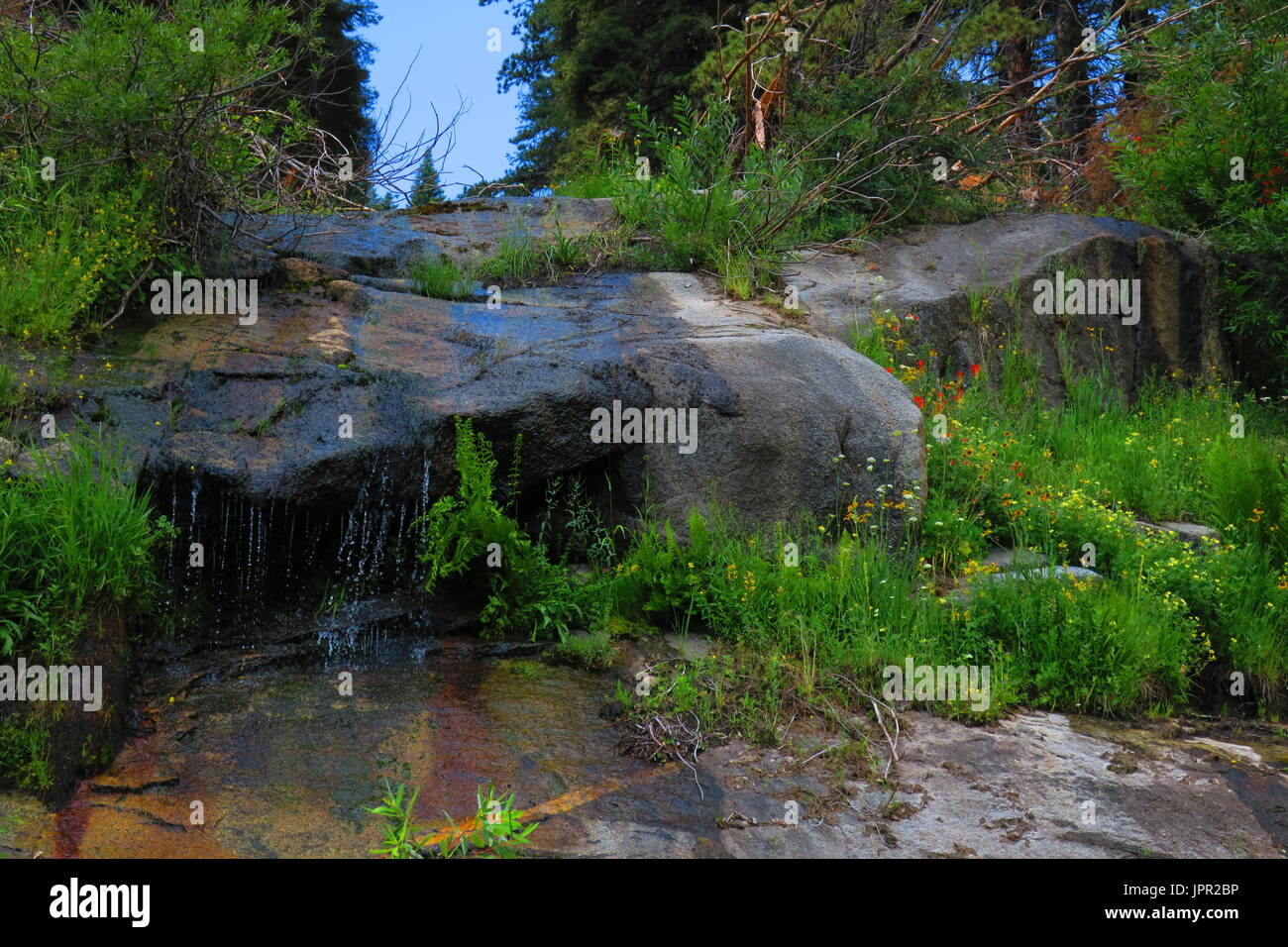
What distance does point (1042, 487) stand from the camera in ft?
22.5

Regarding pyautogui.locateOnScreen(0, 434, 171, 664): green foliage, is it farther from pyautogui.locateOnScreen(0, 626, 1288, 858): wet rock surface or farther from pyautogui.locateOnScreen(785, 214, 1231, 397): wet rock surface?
pyautogui.locateOnScreen(785, 214, 1231, 397): wet rock surface

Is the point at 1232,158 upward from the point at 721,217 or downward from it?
upward

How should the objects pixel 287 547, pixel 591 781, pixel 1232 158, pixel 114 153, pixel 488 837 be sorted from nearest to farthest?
1. pixel 488 837
2. pixel 591 781
3. pixel 287 547
4. pixel 114 153
5. pixel 1232 158

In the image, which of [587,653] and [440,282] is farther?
[440,282]

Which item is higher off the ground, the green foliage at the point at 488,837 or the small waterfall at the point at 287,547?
the small waterfall at the point at 287,547

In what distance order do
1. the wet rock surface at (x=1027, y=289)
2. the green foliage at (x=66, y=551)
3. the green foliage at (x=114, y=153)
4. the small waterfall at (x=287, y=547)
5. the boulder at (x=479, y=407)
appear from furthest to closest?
the wet rock surface at (x=1027, y=289), the green foliage at (x=114, y=153), the boulder at (x=479, y=407), the small waterfall at (x=287, y=547), the green foliage at (x=66, y=551)

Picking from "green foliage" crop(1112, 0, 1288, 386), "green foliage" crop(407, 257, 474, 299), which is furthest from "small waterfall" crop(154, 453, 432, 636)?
"green foliage" crop(1112, 0, 1288, 386)

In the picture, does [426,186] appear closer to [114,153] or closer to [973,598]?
[114,153]

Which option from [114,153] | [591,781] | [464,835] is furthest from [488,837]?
[114,153]

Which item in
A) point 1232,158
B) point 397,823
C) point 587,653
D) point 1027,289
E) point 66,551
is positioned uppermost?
point 1232,158

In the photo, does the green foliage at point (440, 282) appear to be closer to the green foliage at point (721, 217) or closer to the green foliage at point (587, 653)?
the green foliage at point (721, 217)

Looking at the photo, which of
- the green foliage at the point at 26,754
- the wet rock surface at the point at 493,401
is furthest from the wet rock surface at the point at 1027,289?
the green foliage at the point at 26,754

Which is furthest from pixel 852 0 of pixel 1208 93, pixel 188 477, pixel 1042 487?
pixel 188 477

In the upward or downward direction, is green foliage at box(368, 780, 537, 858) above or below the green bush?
below
